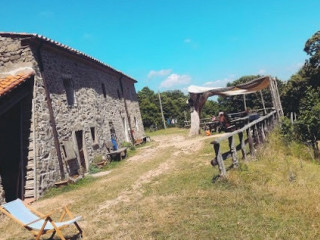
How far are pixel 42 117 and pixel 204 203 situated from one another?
21.1 feet

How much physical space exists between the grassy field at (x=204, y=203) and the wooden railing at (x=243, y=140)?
1.05 ft

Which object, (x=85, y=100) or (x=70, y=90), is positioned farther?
(x=85, y=100)

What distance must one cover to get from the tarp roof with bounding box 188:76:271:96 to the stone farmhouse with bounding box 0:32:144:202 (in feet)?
20.6

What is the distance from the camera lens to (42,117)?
32.3ft

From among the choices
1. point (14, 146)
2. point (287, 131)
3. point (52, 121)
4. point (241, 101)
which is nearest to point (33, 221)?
point (14, 146)

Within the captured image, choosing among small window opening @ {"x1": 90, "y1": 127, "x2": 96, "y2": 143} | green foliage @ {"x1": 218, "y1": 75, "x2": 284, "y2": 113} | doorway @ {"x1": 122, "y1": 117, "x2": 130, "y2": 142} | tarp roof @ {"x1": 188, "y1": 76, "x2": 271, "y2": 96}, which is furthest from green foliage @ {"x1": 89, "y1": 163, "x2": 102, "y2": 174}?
green foliage @ {"x1": 218, "y1": 75, "x2": 284, "y2": 113}

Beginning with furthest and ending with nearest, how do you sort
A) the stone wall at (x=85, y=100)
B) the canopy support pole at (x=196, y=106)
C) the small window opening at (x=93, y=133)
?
the canopy support pole at (x=196, y=106)
the small window opening at (x=93, y=133)
the stone wall at (x=85, y=100)

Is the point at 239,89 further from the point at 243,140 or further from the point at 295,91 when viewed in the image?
the point at 295,91

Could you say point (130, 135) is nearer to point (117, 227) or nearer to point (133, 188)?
point (133, 188)

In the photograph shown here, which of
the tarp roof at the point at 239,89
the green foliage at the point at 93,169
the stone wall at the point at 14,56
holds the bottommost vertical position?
the green foliage at the point at 93,169

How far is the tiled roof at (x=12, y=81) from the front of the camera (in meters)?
8.16

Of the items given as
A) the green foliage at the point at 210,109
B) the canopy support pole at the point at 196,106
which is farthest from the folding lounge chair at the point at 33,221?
the green foliage at the point at 210,109

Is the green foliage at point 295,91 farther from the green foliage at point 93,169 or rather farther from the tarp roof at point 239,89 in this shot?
the green foliage at point 93,169

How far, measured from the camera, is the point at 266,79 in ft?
47.0
